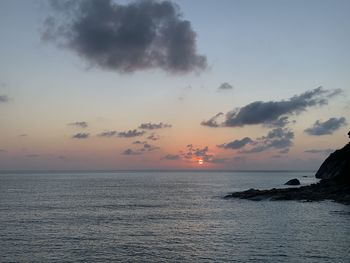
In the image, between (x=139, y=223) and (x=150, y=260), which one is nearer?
(x=150, y=260)

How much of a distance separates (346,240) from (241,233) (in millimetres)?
13426

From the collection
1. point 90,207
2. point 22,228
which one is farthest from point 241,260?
point 90,207

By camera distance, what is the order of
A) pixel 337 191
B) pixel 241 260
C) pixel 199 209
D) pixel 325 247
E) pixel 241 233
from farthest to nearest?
pixel 337 191, pixel 199 209, pixel 241 233, pixel 325 247, pixel 241 260

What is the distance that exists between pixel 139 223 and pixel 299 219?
2680 cm

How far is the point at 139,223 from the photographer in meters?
66.0

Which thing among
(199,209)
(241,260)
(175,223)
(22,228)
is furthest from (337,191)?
(22,228)

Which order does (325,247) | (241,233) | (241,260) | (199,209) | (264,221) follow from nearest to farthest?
(241,260) < (325,247) < (241,233) < (264,221) < (199,209)

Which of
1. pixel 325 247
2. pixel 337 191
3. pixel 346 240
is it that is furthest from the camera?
pixel 337 191

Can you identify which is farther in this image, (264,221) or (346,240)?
(264,221)

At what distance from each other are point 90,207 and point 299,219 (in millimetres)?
45950

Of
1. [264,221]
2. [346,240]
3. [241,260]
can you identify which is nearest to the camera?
[241,260]

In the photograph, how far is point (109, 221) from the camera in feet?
223

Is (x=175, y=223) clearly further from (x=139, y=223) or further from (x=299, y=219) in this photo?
(x=299, y=219)

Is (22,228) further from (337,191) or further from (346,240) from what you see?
(337,191)
